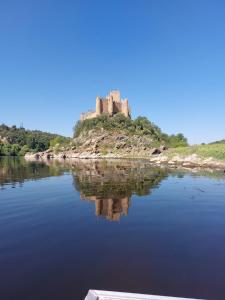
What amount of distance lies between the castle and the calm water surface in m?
150

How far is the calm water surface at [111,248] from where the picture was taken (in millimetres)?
8695

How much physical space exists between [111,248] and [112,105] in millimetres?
161089

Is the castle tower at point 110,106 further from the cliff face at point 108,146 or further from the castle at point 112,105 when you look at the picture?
the cliff face at point 108,146

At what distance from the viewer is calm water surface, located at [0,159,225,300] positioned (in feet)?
28.5

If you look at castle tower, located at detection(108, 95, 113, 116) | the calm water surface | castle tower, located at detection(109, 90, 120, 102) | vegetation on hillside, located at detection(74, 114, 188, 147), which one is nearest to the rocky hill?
vegetation on hillside, located at detection(74, 114, 188, 147)

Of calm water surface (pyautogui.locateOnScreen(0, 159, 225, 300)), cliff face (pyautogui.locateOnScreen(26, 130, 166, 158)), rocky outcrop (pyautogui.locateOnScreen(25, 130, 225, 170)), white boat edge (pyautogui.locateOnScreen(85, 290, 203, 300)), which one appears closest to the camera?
white boat edge (pyautogui.locateOnScreen(85, 290, 203, 300))

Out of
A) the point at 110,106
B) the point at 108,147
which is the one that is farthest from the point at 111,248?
the point at 110,106

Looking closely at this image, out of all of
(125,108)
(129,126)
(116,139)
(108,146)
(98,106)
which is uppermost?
(98,106)

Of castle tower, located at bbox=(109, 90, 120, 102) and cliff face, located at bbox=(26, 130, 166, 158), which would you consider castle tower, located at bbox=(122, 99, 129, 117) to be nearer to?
castle tower, located at bbox=(109, 90, 120, 102)

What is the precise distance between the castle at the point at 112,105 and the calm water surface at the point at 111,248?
15003cm

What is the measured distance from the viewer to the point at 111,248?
39.5 feet

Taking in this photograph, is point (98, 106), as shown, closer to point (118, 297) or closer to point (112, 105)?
point (112, 105)

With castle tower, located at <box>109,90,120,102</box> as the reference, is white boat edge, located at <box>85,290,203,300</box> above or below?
below

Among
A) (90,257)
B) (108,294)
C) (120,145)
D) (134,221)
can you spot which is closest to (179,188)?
(134,221)
